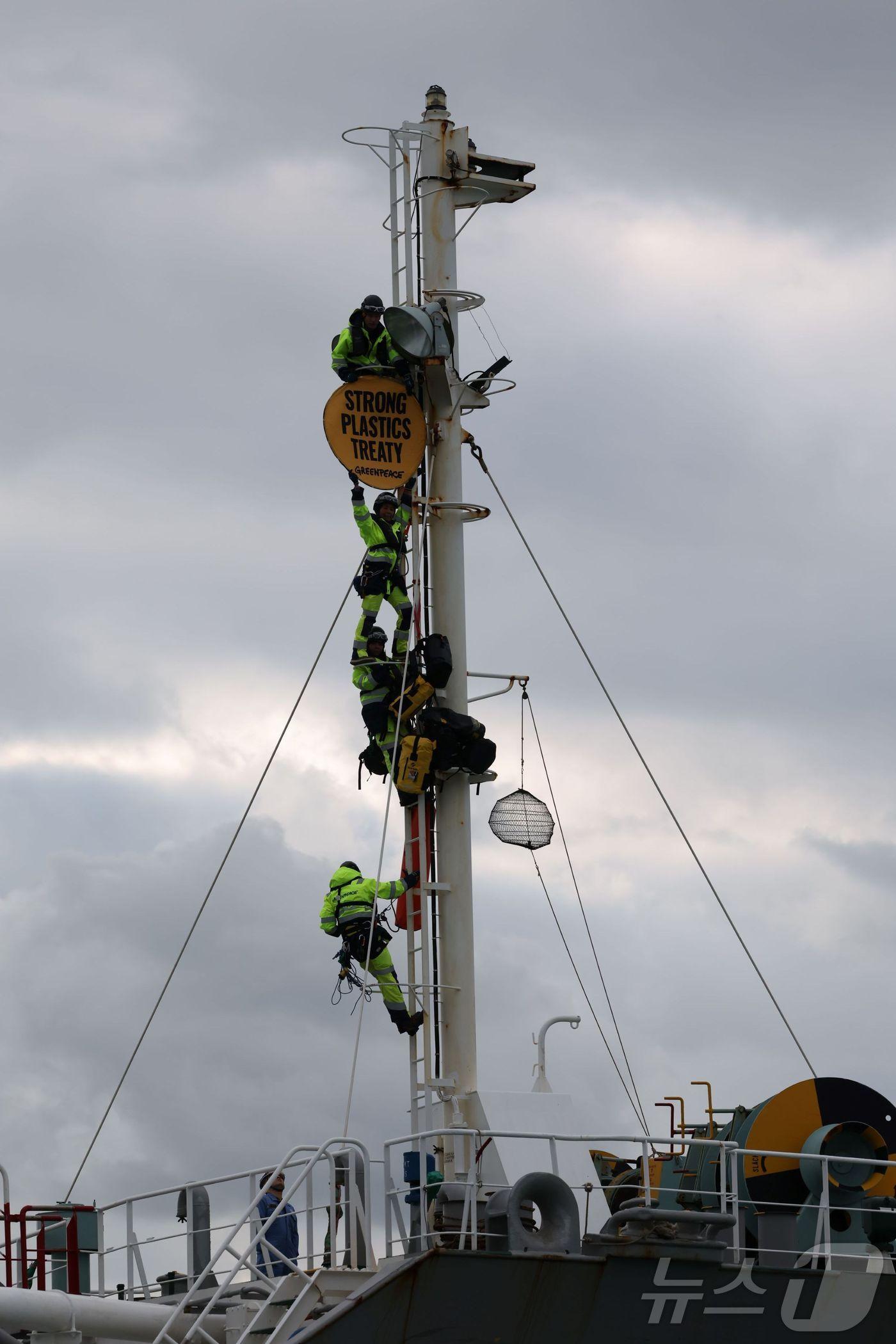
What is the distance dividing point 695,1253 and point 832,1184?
96.1 inches

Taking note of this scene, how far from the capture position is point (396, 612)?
2136 cm

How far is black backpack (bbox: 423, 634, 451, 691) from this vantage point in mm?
20625

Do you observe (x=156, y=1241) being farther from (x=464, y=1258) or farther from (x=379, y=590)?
(x=379, y=590)

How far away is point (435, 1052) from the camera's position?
19750mm

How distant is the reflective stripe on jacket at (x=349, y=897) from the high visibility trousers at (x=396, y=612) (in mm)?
2454

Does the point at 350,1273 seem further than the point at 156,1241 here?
No

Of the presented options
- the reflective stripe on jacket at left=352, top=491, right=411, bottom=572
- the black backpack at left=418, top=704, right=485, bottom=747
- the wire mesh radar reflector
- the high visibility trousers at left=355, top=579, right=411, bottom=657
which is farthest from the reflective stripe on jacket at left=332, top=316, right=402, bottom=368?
the wire mesh radar reflector

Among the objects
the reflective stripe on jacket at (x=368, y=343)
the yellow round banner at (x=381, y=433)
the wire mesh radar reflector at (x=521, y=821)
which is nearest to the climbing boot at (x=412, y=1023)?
the wire mesh radar reflector at (x=521, y=821)

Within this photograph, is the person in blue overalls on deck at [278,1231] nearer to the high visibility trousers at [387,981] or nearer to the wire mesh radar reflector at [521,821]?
the high visibility trousers at [387,981]

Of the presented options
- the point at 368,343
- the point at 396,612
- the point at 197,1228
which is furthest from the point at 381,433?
the point at 197,1228

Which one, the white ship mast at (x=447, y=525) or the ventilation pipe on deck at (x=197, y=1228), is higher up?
the white ship mast at (x=447, y=525)

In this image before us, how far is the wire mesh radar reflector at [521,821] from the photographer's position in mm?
20797

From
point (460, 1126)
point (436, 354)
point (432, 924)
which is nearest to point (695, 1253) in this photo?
point (460, 1126)

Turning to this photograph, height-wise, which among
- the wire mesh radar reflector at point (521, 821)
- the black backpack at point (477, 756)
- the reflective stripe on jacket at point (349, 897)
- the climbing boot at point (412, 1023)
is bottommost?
the climbing boot at point (412, 1023)
